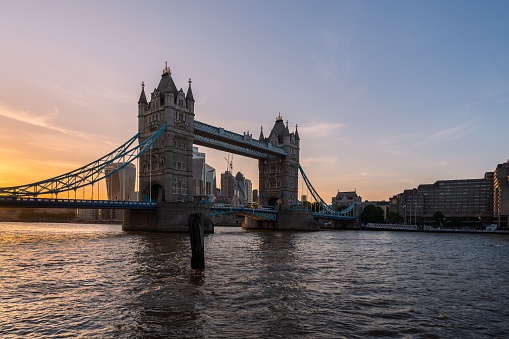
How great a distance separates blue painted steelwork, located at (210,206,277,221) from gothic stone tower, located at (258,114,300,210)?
7.20m

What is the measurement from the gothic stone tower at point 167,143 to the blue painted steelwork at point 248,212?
7916mm

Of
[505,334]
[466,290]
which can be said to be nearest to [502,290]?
[466,290]

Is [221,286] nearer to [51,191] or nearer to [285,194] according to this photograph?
[51,191]

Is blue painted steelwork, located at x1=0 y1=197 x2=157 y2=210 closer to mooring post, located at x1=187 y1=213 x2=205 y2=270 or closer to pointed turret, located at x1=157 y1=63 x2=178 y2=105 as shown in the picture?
pointed turret, located at x1=157 y1=63 x2=178 y2=105

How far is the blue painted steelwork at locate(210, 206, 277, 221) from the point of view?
81500 mm

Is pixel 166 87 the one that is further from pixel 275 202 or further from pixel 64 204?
pixel 275 202

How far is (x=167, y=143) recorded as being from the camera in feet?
241

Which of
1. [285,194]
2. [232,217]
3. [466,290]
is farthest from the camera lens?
[232,217]

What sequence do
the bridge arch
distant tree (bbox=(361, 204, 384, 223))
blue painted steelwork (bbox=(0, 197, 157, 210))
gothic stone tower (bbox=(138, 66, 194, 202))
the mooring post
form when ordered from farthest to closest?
distant tree (bbox=(361, 204, 384, 223)), the bridge arch, gothic stone tower (bbox=(138, 66, 194, 202)), blue painted steelwork (bbox=(0, 197, 157, 210)), the mooring post

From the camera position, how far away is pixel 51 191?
202 feet

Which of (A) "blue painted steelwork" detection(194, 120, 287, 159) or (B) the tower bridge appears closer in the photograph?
(B) the tower bridge

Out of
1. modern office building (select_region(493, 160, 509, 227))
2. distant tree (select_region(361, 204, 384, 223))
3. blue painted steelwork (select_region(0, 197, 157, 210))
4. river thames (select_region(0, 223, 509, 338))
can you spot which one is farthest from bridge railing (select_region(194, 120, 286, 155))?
modern office building (select_region(493, 160, 509, 227))

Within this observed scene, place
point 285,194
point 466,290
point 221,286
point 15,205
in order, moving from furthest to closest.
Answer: point 285,194, point 15,205, point 466,290, point 221,286

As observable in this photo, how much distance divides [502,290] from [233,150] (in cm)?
7743
